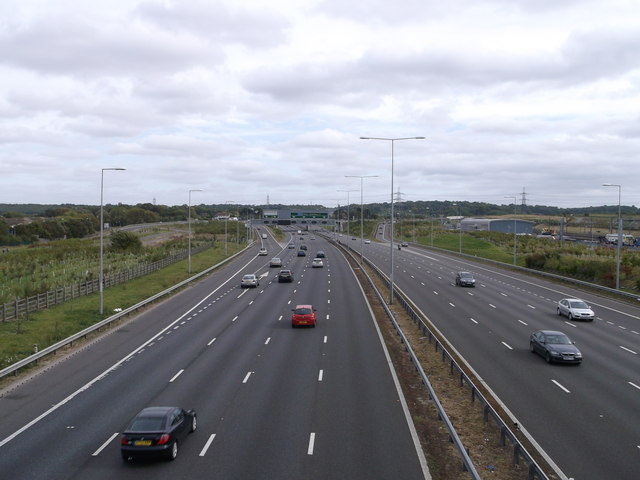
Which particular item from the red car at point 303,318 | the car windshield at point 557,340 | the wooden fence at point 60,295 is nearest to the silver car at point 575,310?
the car windshield at point 557,340

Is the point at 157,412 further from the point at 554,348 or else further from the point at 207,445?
the point at 554,348

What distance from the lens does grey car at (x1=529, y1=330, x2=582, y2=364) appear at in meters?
25.0

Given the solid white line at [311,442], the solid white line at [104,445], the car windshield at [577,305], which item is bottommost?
the solid white line at [104,445]

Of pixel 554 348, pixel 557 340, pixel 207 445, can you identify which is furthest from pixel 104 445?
pixel 557 340

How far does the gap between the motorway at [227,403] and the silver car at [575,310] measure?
43.4ft

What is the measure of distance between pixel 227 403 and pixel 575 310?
85.9 ft

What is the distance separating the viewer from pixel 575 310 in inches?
1476

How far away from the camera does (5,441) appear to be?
53.1 feet

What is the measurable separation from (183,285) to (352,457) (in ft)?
141

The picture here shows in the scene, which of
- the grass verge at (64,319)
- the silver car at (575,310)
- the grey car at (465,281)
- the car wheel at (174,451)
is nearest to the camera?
the car wheel at (174,451)

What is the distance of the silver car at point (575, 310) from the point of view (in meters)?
37.2

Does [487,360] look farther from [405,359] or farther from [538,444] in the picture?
[538,444]

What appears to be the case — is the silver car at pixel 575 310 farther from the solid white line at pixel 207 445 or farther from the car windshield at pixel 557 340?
the solid white line at pixel 207 445

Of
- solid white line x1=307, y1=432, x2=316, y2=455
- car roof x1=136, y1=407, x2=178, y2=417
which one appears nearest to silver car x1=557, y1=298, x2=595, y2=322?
solid white line x1=307, y1=432, x2=316, y2=455
